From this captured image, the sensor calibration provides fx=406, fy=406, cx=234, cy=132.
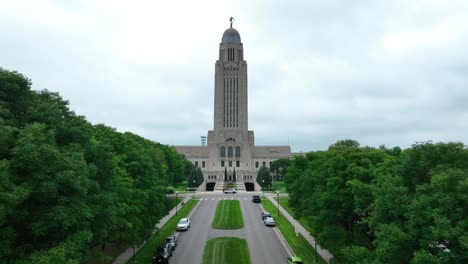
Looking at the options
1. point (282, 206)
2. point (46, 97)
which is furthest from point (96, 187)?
point (282, 206)

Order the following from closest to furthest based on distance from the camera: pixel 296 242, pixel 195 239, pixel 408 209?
1. pixel 408 209
2. pixel 296 242
3. pixel 195 239

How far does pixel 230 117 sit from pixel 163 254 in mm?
102425

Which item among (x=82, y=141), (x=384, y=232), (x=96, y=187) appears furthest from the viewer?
(x=82, y=141)

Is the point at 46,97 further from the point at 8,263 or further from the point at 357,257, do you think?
the point at 357,257

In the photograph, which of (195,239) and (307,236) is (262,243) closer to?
(307,236)

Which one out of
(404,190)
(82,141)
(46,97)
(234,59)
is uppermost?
(234,59)

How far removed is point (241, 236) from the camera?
128 ft

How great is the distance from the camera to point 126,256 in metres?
30.6

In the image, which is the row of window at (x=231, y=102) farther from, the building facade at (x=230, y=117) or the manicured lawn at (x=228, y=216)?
the manicured lawn at (x=228, y=216)

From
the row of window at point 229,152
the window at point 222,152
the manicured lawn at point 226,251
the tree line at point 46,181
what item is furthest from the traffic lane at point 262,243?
the window at point 222,152

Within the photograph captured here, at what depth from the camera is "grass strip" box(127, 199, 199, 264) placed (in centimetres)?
3000

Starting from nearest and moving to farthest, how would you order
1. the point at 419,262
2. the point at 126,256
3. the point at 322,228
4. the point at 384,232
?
1. the point at 419,262
2. the point at 384,232
3. the point at 322,228
4. the point at 126,256

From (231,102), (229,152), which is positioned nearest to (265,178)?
(229,152)

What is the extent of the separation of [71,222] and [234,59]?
11869 centimetres
